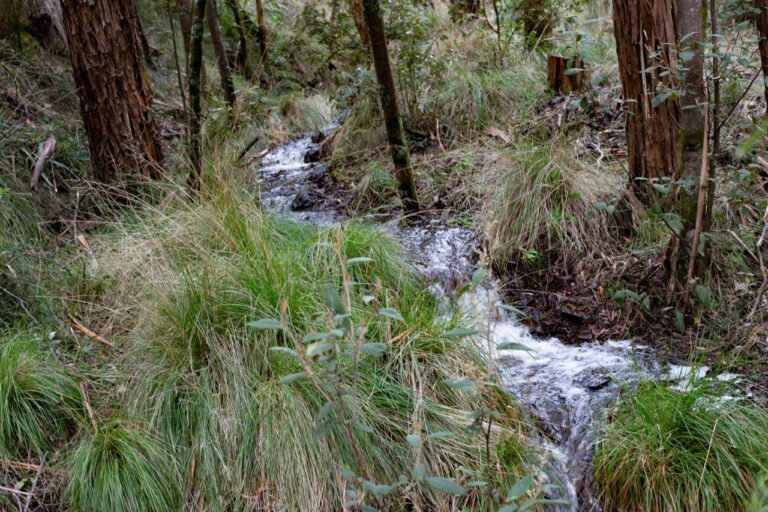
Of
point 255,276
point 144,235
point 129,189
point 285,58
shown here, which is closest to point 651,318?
point 255,276

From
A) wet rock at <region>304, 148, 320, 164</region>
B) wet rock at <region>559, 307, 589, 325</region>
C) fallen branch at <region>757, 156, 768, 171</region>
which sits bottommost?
wet rock at <region>559, 307, 589, 325</region>

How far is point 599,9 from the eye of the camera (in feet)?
33.6

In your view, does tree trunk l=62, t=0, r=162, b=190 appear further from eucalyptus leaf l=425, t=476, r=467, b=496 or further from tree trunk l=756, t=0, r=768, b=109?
tree trunk l=756, t=0, r=768, b=109

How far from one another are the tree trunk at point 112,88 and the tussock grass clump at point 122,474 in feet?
7.48

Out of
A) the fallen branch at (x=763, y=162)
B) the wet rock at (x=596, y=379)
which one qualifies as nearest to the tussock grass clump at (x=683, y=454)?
the wet rock at (x=596, y=379)

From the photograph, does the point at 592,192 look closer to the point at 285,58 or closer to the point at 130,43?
the point at 130,43

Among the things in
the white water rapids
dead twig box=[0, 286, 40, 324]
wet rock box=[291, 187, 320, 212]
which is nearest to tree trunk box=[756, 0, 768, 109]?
the white water rapids

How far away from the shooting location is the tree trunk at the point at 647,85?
3.42m

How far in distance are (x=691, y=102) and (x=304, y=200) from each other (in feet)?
10.6

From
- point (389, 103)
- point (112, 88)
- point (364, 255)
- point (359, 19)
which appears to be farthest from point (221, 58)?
point (364, 255)

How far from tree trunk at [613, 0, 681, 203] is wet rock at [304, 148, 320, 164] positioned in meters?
3.60

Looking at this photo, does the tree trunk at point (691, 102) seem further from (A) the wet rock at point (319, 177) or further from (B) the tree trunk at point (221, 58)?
(B) the tree trunk at point (221, 58)

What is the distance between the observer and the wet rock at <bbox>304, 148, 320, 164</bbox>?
6.62 m

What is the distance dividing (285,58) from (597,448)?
9058 mm
